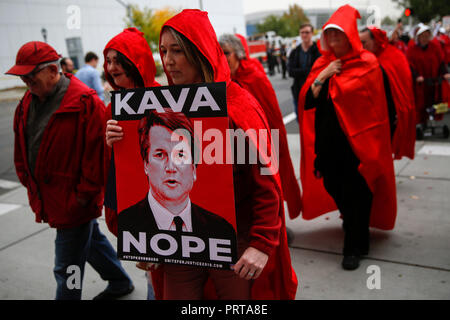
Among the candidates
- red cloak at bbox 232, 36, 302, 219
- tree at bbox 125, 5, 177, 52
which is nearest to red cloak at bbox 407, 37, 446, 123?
red cloak at bbox 232, 36, 302, 219

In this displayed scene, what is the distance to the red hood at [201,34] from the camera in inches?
68.9

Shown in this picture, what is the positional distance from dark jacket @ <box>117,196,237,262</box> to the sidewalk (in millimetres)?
1755

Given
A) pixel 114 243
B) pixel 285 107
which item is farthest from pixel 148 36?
pixel 114 243

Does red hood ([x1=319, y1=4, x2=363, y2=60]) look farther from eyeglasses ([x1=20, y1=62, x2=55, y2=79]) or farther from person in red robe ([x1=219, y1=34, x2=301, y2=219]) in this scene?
eyeglasses ([x1=20, y1=62, x2=55, y2=79])

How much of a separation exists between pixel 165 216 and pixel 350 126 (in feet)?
7.33

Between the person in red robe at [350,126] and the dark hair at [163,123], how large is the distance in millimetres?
2167

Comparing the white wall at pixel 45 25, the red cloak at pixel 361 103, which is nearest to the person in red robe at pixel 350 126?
the red cloak at pixel 361 103

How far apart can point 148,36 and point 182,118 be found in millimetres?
34800

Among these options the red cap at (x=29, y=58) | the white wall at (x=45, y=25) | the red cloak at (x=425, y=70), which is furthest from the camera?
the white wall at (x=45, y=25)

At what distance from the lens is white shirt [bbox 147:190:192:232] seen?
174cm

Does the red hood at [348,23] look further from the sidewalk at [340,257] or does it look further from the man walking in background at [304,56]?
the man walking in background at [304,56]

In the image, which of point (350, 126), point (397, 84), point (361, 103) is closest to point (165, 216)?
point (350, 126)

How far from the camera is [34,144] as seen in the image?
276 centimetres
